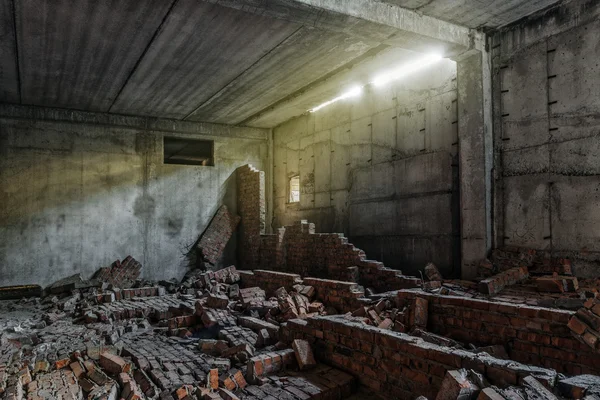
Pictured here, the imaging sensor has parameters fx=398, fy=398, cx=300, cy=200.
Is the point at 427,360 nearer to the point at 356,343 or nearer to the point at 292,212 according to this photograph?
the point at 356,343

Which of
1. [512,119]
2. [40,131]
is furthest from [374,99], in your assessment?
[40,131]

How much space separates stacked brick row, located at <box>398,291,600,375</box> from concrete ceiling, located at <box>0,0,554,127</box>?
4.26 m

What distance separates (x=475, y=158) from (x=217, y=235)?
8.43 meters

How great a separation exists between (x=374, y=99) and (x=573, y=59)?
4290mm

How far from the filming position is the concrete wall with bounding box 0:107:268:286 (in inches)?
417

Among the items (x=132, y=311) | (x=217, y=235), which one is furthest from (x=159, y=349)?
(x=217, y=235)

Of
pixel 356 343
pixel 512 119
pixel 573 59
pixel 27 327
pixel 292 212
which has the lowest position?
pixel 27 327

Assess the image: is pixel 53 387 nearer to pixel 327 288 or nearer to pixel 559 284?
pixel 327 288

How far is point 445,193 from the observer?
7.93 metres

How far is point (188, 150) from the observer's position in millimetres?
15438

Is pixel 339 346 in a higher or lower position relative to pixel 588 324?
lower

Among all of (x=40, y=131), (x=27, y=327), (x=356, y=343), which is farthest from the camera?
(x=40, y=131)

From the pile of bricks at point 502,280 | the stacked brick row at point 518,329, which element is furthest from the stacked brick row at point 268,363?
the pile of bricks at point 502,280

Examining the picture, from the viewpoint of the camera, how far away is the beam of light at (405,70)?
8.27 metres
